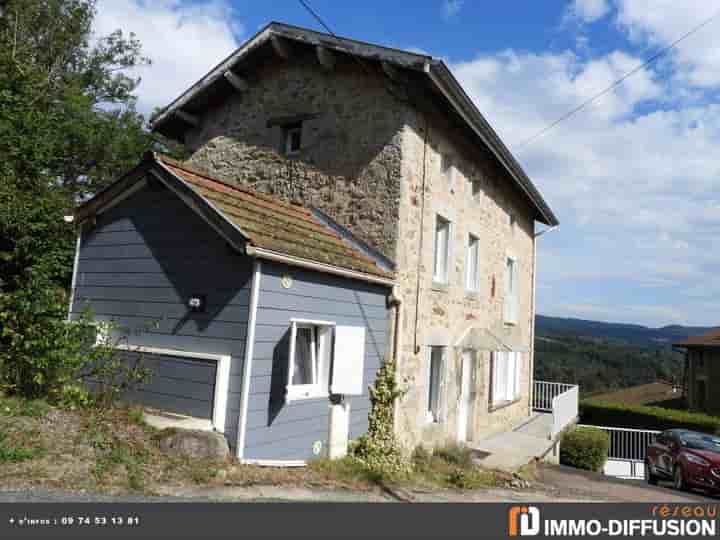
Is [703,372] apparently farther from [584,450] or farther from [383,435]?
[383,435]

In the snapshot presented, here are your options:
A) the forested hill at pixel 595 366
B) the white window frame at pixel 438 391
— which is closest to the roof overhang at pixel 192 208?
the white window frame at pixel 438 391

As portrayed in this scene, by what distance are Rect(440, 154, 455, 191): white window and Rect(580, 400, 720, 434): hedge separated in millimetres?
16354

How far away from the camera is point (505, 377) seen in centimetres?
1502

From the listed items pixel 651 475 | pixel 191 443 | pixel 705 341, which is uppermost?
pixel 705 341

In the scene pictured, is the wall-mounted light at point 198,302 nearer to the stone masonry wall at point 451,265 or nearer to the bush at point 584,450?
the stone masonry wall at point 451,265

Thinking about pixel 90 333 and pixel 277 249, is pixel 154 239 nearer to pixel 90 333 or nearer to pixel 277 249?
pixel 90 333

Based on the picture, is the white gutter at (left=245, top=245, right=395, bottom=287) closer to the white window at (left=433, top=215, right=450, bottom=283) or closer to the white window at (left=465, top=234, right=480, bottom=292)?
the white window at (left=433, top=215, right=450, bottom=283)

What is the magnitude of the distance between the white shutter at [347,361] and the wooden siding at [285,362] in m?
0.36

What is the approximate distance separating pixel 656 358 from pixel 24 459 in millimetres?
97604

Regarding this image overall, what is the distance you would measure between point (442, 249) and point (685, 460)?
283 inches

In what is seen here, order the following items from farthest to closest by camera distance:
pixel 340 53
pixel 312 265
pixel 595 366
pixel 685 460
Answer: pixel 595 366
pixel 685 460
pixel 340 53
pixel 312 265

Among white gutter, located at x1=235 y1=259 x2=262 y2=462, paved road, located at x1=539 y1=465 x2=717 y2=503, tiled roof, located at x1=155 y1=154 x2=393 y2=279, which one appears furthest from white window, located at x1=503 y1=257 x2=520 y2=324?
white gutter, located at x1=235 y1=259 x2=262 y2=462

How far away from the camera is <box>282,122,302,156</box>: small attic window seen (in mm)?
10609

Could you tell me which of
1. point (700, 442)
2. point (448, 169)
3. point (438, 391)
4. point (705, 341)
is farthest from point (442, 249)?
point (705, 341)
